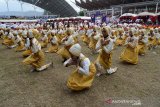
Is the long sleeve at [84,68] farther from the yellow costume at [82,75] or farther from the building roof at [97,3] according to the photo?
the building roof at [97,3]

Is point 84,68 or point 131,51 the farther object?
point 131,51

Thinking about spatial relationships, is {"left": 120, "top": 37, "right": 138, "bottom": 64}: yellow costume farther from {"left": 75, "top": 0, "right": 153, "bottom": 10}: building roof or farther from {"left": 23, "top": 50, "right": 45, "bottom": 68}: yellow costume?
{"left": 75, "top": 0, "right": 153, "bottom": 10}: building roof

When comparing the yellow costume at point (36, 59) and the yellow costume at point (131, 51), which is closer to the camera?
the yellow costume at point (36, 59)

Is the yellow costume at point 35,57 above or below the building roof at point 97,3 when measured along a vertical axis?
below

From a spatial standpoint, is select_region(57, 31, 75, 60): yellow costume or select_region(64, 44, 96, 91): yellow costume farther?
select_region(57, 31, 75, 60): yellow costume

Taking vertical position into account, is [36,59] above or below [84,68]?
below

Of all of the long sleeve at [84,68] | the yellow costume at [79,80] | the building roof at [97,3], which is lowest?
the yellow costume at [79,80]

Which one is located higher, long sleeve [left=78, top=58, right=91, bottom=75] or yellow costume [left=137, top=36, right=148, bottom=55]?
long sleeve [left=78, top=58, right=91, bottom=75]

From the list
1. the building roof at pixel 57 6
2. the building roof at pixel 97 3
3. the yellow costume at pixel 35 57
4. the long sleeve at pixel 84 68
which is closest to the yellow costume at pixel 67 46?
the yellow costume at pixel 35 57

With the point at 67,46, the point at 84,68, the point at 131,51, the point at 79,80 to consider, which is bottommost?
the point at 79,80

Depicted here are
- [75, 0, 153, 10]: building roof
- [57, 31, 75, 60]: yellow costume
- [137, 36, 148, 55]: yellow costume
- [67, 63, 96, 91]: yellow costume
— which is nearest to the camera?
[67, 63, 96, 91]: yellow costume

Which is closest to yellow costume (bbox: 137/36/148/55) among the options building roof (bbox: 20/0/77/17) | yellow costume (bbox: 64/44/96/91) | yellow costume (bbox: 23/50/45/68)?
yellow costume (bbox: 23/50/45/68)

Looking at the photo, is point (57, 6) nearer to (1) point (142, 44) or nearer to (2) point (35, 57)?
(1) point (142, 44)

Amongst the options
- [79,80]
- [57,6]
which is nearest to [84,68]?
[79,80]
